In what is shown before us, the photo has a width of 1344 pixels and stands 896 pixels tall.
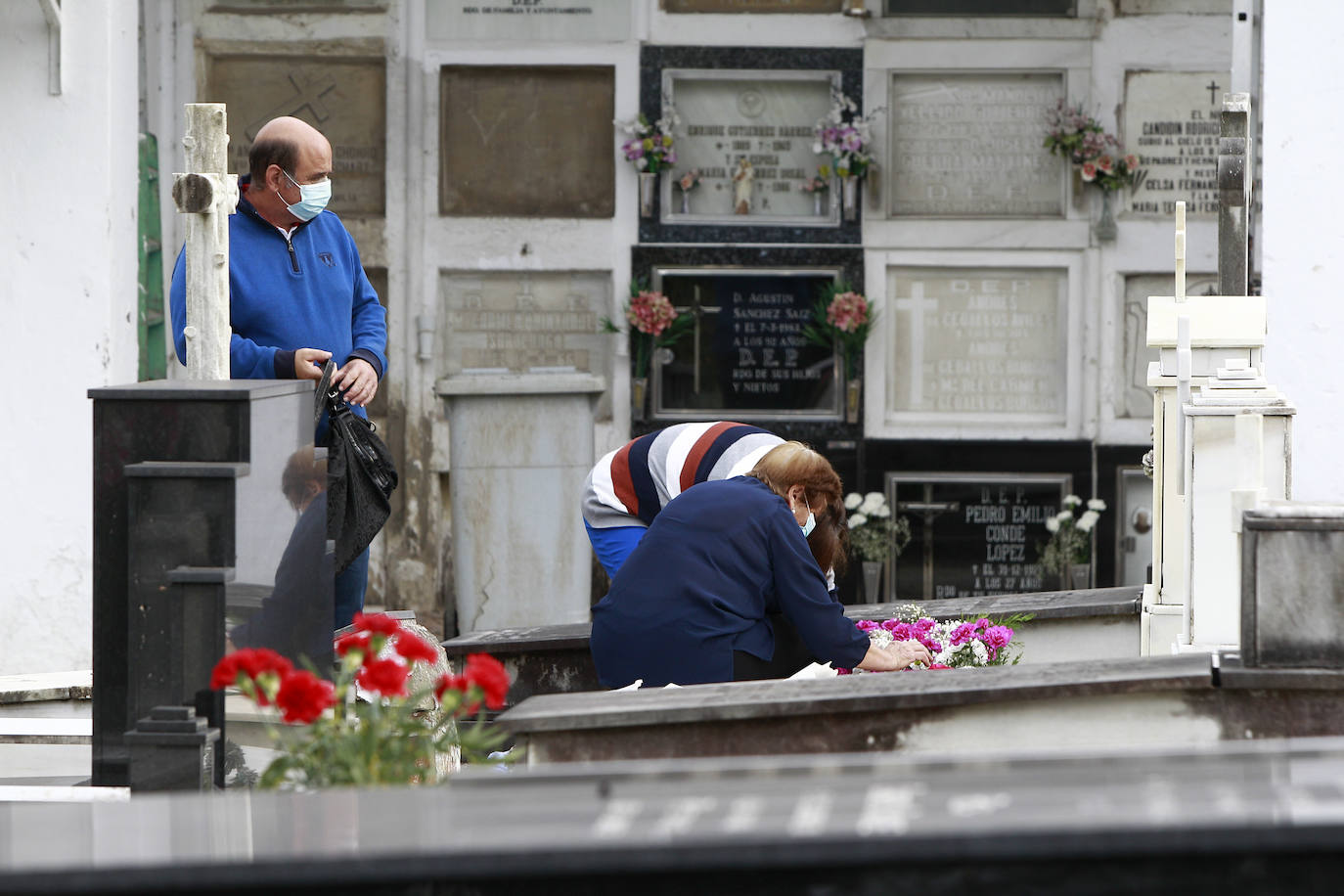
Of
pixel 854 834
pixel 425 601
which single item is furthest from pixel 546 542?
pixel 854 834

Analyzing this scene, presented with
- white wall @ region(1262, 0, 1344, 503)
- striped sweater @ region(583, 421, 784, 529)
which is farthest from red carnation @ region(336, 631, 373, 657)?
white wall @ region(1262, 0, 1344, 503)

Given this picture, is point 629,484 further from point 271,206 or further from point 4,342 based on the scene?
point 4,342

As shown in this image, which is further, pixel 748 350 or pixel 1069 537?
pixel 748 350

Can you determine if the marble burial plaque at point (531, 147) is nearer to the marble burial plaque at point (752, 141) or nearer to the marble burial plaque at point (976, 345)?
the marble burial plaque at point (752, 141)

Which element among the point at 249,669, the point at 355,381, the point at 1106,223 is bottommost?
the point at 249,669

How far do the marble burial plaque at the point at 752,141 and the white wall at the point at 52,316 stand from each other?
3.01 metres

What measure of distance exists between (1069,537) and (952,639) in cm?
385

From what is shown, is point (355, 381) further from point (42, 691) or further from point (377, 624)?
point (42, 691)

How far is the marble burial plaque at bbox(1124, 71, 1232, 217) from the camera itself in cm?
770

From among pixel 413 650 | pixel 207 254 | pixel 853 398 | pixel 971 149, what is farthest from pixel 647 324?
pixel 413 650

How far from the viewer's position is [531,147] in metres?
7.94

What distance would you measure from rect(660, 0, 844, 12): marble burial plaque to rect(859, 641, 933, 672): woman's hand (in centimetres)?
463

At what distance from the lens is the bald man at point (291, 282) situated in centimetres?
361

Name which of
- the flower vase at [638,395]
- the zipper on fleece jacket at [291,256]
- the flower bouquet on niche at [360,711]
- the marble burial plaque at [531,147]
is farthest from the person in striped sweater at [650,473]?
the marble burial plaque at [531,147]
